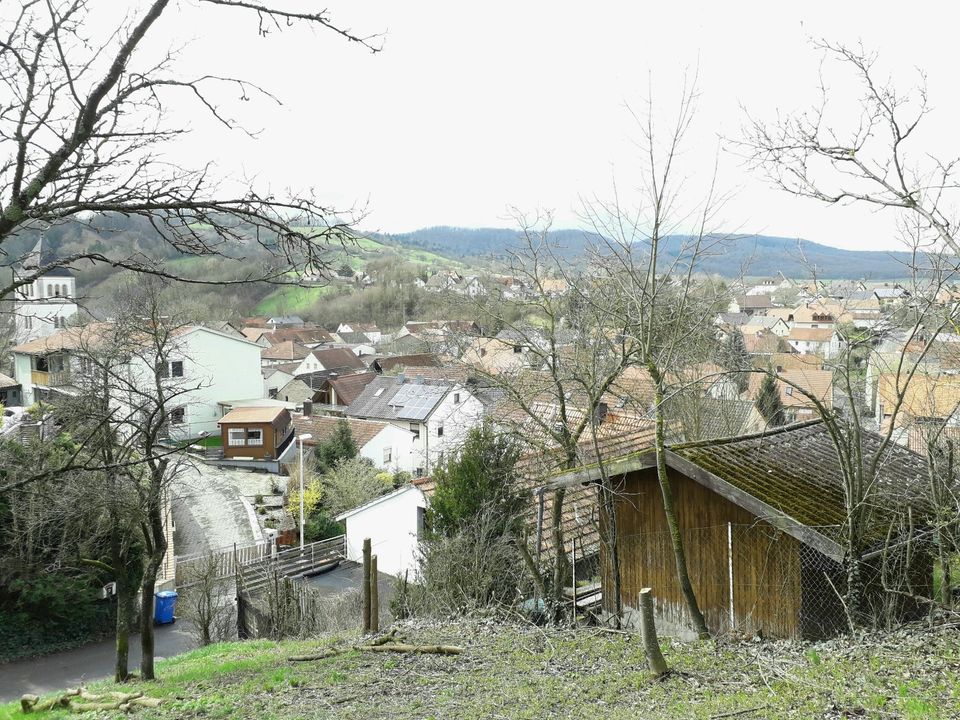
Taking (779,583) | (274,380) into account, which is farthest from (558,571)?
(274,380)

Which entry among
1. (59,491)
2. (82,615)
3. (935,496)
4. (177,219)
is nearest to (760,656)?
(935,496)

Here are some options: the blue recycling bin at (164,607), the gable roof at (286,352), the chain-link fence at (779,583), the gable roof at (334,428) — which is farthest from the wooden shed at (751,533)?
the gable roof at (286,352)

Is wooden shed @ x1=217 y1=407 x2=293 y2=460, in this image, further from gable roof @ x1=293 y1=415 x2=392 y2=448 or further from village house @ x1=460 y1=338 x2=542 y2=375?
village house @ x1=460 y1=338 x2=542 y2=375

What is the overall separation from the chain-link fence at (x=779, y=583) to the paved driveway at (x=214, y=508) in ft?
52.2

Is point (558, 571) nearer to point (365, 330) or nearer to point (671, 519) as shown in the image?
point (671, 519)

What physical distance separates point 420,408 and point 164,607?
18.6 metres

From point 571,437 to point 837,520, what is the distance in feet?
16.2

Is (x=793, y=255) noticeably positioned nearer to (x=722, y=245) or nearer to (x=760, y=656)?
(x=722, y=245)

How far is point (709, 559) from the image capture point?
916 cm

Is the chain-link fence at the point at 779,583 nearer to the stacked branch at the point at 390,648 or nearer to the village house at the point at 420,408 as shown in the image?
the stacked branch at the point at 390,648

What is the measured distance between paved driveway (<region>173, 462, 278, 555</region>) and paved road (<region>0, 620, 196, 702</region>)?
4.18 meters

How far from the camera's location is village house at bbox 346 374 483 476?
3469 centimetres

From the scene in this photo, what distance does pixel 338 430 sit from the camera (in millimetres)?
32125

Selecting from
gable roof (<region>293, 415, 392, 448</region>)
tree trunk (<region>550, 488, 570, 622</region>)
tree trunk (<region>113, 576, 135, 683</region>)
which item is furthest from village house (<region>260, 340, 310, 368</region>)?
tree trunk (<region>550, 488, 570, 622</region>)
